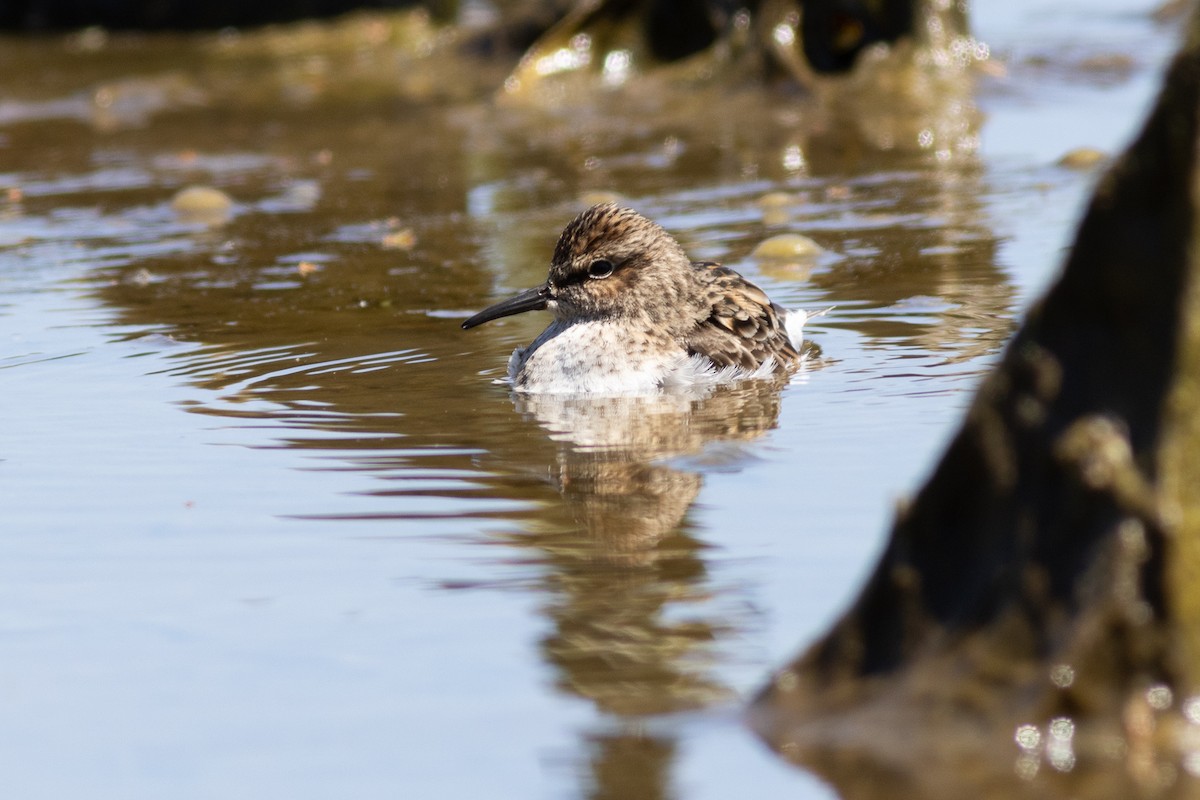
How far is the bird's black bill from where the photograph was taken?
27.9ft

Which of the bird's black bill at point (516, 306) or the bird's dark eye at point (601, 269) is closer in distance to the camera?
the bird's black bill at point (516, 306)

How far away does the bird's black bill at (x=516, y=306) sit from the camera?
8508 mm

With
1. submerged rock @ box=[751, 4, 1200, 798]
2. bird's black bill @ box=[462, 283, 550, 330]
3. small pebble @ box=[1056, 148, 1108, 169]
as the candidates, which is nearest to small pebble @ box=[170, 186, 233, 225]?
bird's black bill @ box=[462, 283, 550, 330]

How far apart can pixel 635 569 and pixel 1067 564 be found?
1.77 m

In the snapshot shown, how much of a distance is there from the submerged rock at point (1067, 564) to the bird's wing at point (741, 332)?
14.1 ft

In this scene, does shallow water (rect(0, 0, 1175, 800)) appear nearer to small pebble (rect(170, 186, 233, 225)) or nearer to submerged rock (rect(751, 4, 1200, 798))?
small pebble (rect(170, 186, 233, 225))

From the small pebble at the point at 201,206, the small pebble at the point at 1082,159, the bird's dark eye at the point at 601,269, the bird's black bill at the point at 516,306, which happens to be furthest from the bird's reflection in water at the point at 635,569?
the small pebble at the point at 201,206

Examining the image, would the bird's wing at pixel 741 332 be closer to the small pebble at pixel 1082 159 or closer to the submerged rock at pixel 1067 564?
the submerged rock at pixel 1067 564

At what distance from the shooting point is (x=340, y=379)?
8172 mm

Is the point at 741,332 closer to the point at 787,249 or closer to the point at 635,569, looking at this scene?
the point at 787,249

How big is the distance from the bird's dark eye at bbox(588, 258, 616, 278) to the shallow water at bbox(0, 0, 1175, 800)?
70cm

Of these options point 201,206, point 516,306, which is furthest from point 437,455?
point 201,206

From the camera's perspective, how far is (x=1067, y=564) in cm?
379

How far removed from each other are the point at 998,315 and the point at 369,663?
5.08 m
